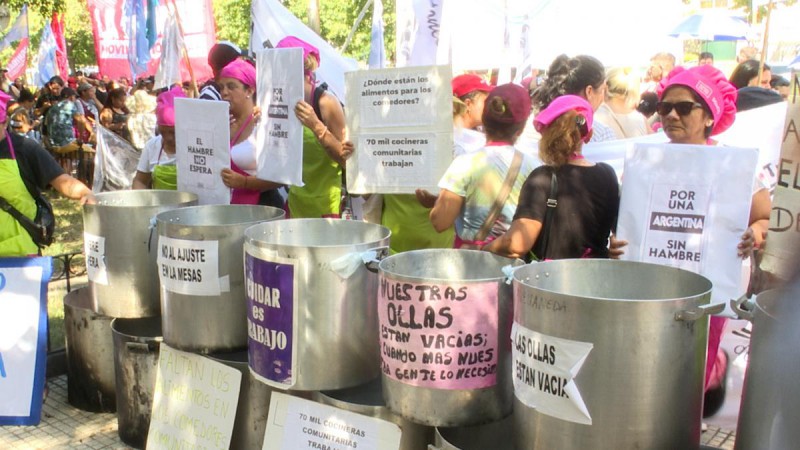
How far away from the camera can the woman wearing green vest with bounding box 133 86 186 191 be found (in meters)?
4.58

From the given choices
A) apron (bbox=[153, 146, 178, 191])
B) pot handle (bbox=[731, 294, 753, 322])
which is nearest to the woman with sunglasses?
A: pot handle (bbox=[731, 294, 753, 322])

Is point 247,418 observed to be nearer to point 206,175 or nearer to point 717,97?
point 206,175

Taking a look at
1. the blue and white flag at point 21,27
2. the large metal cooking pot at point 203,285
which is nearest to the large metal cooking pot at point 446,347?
the large metal cooking pot at point 203,285

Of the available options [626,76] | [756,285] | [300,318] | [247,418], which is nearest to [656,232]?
[756,285]

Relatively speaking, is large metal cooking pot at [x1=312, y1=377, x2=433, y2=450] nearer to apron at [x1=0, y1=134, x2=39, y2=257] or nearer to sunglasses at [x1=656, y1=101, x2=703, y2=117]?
sunglasses at [x1=656, y1=101, x2=703, y2=117]

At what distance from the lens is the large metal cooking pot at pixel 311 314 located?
2701 mm

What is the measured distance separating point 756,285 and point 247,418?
2033 millimetres

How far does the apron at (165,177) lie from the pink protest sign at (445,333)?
2.60m

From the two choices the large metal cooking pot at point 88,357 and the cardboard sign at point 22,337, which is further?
the large metal cooking pot at point 88,357

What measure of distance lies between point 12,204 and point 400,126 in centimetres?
218

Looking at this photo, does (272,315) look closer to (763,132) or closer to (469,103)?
(469,103)

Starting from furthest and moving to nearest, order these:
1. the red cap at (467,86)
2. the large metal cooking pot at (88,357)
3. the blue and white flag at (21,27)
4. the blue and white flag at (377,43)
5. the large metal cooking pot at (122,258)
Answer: the blue and white flag at (21,27) → the blue and white flag at (377,43) → the red cap at (467,86) → the large metal cooking pot at (88,357) → the large metal cooking pot at (122,258)

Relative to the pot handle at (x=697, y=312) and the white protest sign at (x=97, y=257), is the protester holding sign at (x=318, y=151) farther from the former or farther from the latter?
the pot handle at (x=697, y=312)

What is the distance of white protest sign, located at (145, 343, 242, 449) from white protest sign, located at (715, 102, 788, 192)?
2.59m
